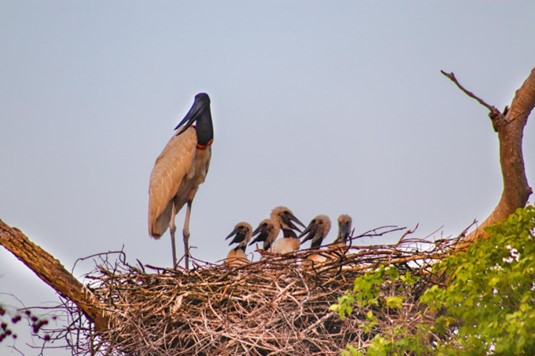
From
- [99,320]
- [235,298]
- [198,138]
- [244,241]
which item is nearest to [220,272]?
[235,298]

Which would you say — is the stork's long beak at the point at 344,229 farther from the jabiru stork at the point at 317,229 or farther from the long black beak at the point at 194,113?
the long black beak at the point at 194,113

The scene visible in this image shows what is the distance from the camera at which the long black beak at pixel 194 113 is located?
12641mm

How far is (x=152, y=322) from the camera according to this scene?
938cm

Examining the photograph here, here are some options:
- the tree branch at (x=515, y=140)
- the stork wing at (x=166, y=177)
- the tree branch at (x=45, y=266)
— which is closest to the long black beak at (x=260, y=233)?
the stork wing at (x=166, y=177)

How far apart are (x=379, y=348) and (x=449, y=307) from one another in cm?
55

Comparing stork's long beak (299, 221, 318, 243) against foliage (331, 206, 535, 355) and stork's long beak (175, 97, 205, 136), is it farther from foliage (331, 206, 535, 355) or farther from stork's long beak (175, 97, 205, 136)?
foliage (331, 206, 535, 355)

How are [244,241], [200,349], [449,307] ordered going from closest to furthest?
[449,307] → [200,349] → [244,241]

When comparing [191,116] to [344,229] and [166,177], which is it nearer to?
[166,177]

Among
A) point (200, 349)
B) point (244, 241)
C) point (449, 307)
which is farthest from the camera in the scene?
point (244, 241)

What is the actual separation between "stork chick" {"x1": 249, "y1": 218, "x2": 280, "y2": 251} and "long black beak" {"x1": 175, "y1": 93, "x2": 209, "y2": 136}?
1.55 metres

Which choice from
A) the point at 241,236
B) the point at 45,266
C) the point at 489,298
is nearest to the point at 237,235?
the point at 241,236

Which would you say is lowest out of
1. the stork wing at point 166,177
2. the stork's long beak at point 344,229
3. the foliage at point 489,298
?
the foliage at point 489,298

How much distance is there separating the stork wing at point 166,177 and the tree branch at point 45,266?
2874 millimetres

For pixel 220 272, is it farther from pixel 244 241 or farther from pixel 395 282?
pixel 244 241
